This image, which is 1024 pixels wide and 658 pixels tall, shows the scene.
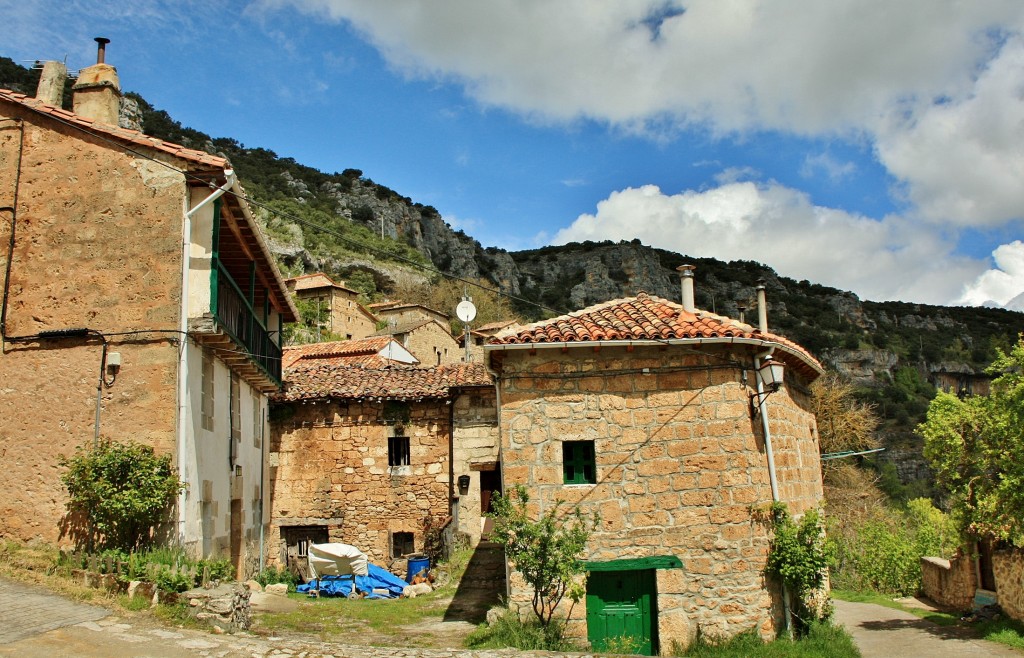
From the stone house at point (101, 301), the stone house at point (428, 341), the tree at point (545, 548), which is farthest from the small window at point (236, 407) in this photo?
the stone house at point (428, 341)

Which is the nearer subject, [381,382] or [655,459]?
[655,459]

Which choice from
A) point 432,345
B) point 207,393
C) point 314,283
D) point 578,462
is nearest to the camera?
point 578,462

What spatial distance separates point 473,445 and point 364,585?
445 centimetres

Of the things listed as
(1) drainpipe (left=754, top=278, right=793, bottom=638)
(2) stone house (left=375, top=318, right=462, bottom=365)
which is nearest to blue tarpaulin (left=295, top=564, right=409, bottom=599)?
(1) drainpipe (left=754, top=278, right=793, bottom=638)

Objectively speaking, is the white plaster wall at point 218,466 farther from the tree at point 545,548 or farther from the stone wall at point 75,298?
the tree at point 545,548

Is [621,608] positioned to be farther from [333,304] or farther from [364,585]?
[333,304]

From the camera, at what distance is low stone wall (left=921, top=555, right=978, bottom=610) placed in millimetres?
18456

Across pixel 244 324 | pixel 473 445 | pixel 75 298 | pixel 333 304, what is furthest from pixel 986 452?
pixel 333 304

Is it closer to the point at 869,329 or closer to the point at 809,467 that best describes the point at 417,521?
the point at 809,467

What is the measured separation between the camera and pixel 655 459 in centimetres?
1209

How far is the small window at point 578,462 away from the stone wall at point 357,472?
26.9 ft

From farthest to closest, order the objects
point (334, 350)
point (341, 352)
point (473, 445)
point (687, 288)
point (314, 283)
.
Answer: point (314, 283)
point (334, 350)
point (341, 352)
point (473, 445)
point (687, 288)

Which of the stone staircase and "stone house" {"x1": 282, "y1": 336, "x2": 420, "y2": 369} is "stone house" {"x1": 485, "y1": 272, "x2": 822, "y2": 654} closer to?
the stone staircase

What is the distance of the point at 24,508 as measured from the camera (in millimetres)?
11133
